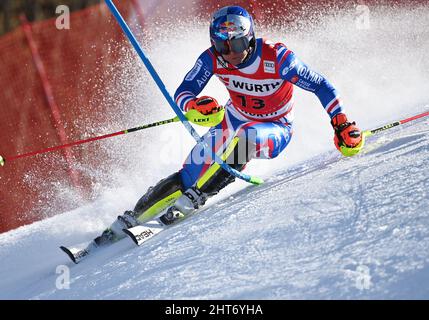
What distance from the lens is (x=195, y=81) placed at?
3.44m

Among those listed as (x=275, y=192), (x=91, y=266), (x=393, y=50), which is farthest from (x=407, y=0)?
(x=91, y=266)

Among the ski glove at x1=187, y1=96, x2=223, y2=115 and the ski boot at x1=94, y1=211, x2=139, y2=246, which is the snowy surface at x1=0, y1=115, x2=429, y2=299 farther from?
the ski glove at x1=187, y1=96, x2=223, y2=115

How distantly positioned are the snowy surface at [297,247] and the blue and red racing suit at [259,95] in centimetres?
25

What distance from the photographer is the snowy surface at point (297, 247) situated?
6.11ft

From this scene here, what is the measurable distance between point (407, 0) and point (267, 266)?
5.21 metres

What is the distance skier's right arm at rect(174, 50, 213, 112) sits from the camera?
337 centimetres

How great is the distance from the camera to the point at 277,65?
3.21 m

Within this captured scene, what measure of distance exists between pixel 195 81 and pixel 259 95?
367 millimetres

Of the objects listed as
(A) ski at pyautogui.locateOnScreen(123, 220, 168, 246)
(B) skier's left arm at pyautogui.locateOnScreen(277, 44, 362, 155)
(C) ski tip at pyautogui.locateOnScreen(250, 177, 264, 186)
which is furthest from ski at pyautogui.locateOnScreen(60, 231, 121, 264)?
(B) skier's left arm at pyautogui.locateOnScreen(277, 44, 362, 155)

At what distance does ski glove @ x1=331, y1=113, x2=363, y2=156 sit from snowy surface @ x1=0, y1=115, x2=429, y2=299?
0.06m

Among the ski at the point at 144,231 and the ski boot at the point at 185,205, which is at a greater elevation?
the ski boot at the point at 185,205

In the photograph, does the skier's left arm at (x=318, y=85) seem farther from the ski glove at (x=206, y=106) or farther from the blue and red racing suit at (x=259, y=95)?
the ski glove at (x=206, y=106)

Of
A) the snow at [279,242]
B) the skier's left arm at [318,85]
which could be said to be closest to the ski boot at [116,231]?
the snow at [279,242]
